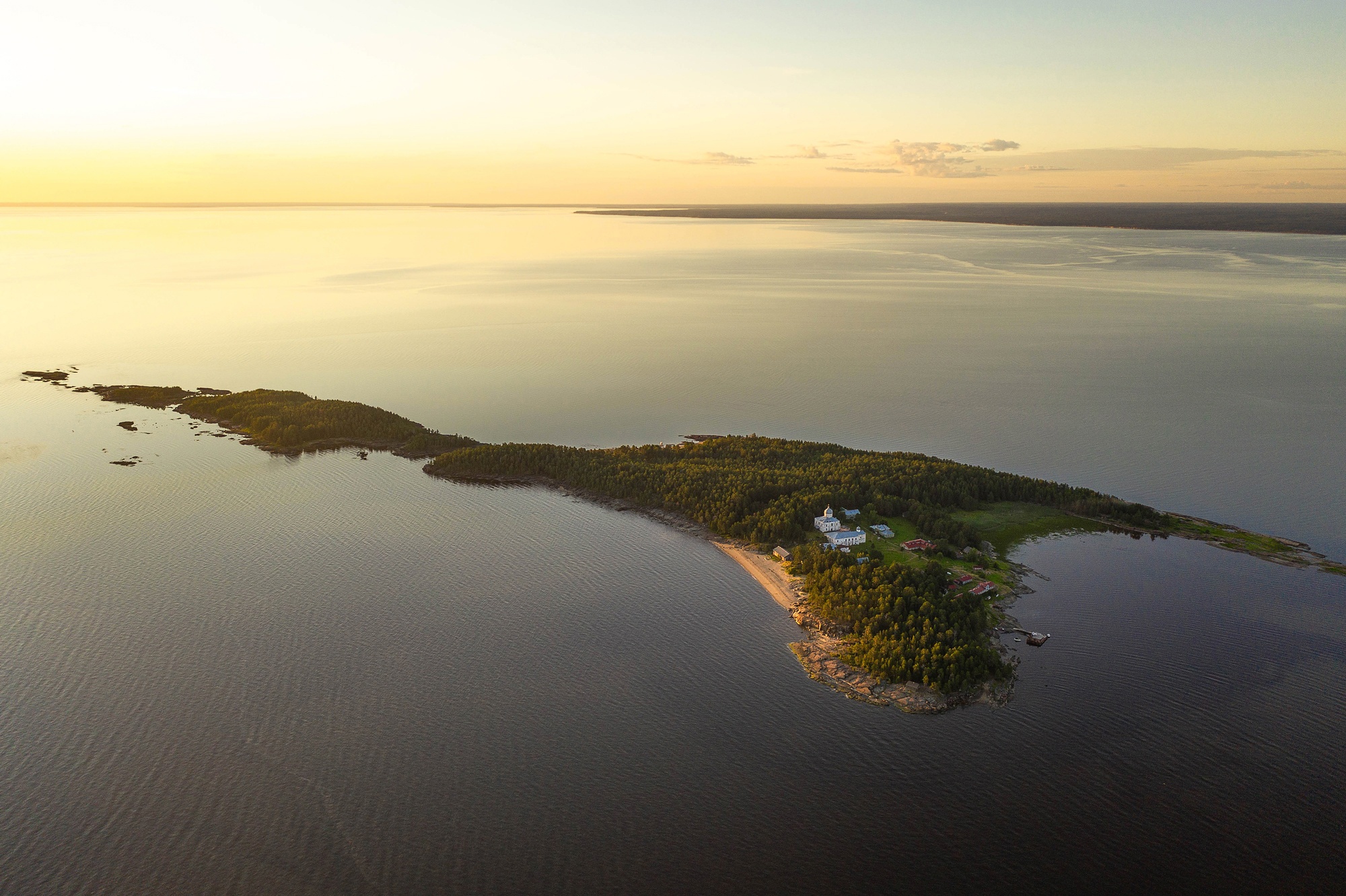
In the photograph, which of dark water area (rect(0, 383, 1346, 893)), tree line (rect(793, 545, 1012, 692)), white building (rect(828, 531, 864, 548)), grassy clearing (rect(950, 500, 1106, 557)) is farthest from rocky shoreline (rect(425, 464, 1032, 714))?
grassy clearing (rect(950, 500, 1106, 557))

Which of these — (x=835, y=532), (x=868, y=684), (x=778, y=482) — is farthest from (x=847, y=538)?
(x=868, y=684)

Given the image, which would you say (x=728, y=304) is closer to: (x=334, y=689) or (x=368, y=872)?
(x=334, y=689)

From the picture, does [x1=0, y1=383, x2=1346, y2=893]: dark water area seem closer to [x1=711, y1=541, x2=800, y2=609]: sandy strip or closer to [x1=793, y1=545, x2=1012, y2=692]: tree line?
[x1=711, y1=541, x2=800, y2=609]: sandy strip

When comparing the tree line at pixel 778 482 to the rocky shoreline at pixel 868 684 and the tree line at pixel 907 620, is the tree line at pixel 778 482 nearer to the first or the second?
the tree line at pixel 907 620

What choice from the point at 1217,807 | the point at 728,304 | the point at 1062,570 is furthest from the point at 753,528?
the point at 728,304

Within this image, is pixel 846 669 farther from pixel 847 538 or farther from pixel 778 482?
pixel 778 482

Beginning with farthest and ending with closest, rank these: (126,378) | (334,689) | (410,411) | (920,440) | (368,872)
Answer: (126,378) → (410,411) → (920,440) → (334,689) → (368,872)
